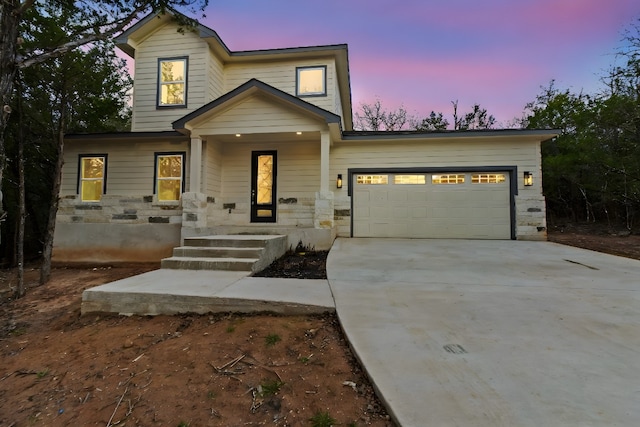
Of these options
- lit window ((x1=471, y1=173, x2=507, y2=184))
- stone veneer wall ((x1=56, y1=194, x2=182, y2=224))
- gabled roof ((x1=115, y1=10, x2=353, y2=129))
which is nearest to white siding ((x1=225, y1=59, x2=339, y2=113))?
gabled roof ((x1=115, y1=10, x2=353, y2=129))

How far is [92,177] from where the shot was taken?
28.5 ft

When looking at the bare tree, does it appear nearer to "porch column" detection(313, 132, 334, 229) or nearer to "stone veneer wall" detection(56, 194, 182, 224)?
"porch column" detection(313, 132, 334, 229)

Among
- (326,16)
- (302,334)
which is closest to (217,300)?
(302,334)

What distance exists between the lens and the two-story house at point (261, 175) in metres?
8.07

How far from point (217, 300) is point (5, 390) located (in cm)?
164

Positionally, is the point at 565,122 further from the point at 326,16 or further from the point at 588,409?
the point at 588,409

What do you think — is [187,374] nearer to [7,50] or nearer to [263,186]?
[7,50]

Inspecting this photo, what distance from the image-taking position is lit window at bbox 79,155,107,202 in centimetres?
862

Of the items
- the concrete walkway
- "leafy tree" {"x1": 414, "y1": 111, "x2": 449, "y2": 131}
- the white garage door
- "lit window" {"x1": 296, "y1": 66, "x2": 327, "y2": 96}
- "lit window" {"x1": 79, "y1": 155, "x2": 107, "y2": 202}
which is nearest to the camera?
the concrete walkway

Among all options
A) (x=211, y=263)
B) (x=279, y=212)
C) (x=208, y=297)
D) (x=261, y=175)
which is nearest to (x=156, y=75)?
(x=261, y=175)

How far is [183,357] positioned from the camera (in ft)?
7.70

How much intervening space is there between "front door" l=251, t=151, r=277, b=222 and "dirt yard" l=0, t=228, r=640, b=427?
5.41 meters

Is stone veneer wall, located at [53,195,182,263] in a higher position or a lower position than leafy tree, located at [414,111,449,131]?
lower

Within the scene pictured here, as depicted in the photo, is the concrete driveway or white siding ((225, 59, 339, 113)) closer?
the concrete driveway
